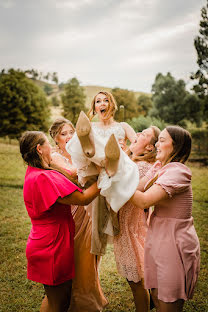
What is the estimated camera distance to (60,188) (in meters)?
1.90

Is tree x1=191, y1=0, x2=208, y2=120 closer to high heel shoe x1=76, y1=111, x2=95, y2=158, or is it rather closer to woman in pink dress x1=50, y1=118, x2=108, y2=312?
woman in pink dress x1=50, y1=118, x2=108, y2=312

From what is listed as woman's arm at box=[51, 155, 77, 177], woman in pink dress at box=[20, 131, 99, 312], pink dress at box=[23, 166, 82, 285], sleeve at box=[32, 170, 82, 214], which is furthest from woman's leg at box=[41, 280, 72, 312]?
woman's arm at box=[51, 155, 77, 177]

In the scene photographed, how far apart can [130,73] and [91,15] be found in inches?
302

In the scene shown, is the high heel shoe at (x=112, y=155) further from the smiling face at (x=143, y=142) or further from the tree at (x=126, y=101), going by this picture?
the tree at (x=126, y=101)

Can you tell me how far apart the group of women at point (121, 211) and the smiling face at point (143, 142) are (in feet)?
0.03

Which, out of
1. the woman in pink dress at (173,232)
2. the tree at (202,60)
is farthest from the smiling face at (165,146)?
the tree at (202,60)

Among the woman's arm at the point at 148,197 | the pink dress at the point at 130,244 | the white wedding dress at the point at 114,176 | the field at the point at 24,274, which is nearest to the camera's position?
the white wedding dress at the point at 114,176

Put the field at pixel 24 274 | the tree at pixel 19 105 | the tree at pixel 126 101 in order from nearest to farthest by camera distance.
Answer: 1. the field at pixel 24 274
2. the tree at pixel 19 105
3. the tree at pixel 126 101

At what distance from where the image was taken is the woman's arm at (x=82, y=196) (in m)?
1.88

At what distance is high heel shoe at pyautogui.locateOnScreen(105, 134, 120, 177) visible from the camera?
4.75 feet

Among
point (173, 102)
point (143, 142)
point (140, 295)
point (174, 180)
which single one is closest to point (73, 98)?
point (173, 102)

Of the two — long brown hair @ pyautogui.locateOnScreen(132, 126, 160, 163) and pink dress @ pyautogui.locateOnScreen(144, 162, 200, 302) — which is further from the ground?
long brown hair @ pyautogui.locateOnScreen(132, 126, 160, 163)

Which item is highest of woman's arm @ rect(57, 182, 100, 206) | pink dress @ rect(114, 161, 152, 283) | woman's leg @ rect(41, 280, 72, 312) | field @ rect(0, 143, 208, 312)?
woman's arm @ rect(57, 182, 100, 206)

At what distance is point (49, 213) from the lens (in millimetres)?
Answer: 2023
